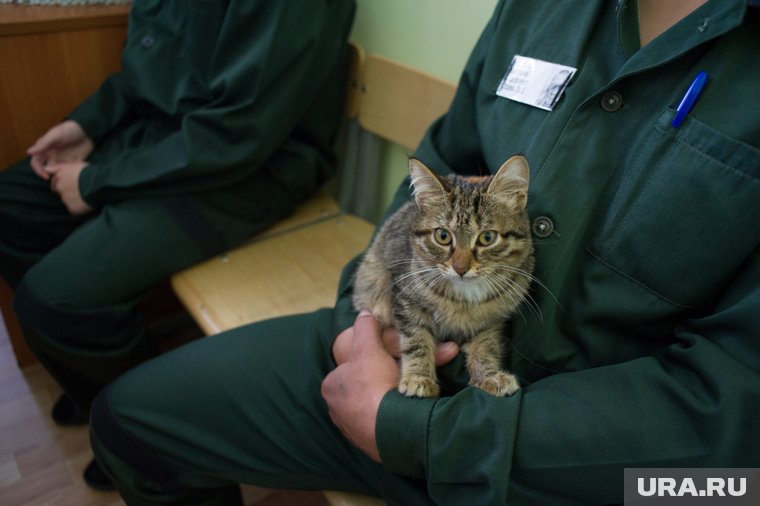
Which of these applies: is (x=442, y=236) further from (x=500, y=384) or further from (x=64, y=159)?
(x=64, y=159)

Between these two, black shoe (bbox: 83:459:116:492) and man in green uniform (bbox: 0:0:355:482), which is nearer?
man in green uniform (bbox: 0:0:355:482)

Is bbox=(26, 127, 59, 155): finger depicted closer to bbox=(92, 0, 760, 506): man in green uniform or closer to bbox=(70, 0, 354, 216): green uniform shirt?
bbox=(70, 0, 354, 216): green uniform shirt

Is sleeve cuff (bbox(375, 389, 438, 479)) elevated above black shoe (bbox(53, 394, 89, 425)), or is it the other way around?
sleeve cuff (bbox(375, 389, 438, 479))

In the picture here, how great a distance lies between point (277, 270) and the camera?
1557mm

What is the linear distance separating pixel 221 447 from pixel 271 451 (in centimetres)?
10

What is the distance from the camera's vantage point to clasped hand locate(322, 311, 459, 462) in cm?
87

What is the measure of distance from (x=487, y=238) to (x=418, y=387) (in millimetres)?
306

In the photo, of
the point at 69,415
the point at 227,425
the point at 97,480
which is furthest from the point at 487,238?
the point at 69,415

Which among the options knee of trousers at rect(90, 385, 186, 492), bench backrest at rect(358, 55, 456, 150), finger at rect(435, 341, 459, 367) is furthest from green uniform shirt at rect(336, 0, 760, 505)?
bench backrest at rect(358, 55, 456, 150)

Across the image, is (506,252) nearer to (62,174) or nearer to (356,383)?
(356,383)

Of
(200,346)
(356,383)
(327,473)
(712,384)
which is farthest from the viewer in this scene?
(200,346)

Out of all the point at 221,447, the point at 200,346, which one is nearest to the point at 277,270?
the point at 200,346

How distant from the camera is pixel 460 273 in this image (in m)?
0.95

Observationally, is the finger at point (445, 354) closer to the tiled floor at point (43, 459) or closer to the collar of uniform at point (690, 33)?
the collar of uniform at point (690, 33)
